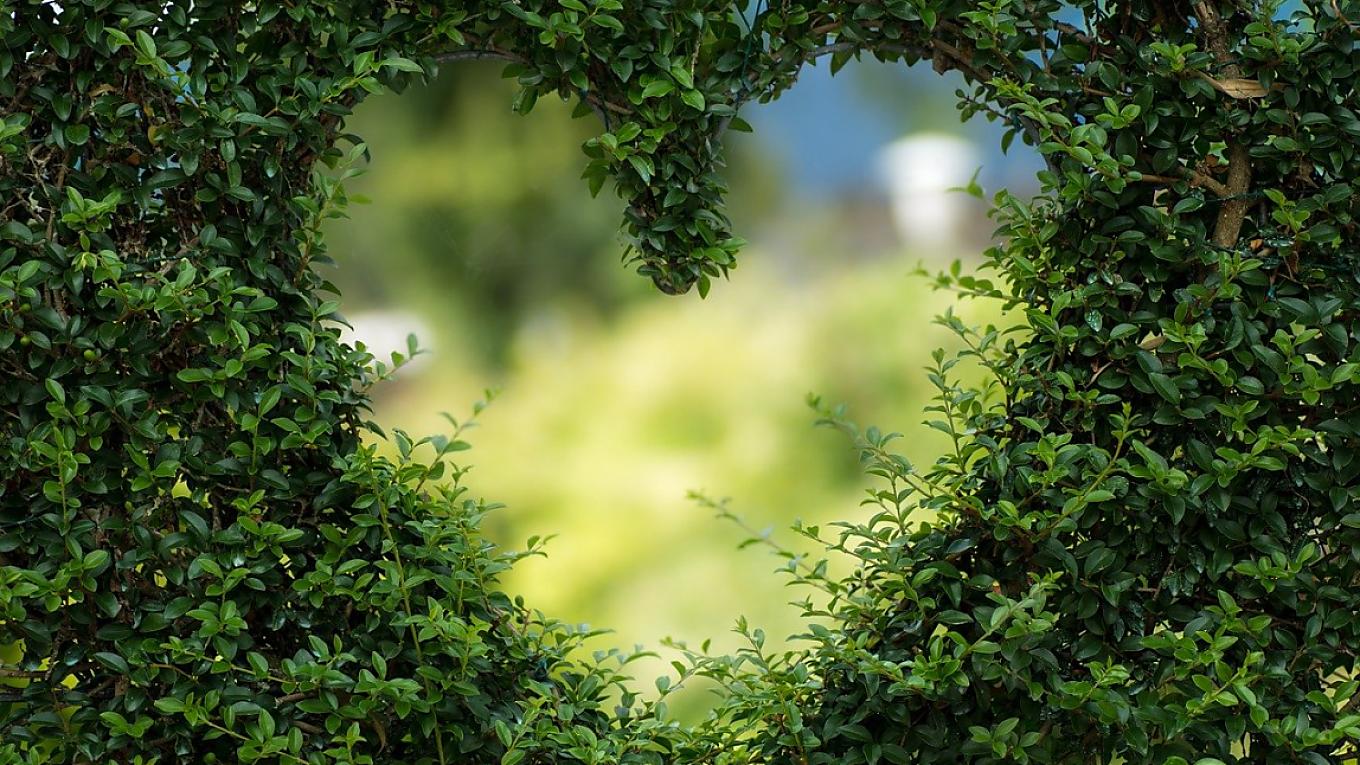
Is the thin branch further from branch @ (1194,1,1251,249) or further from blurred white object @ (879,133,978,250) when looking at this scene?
blurred white object @ (879,133,978,250)

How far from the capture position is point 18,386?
4.96 feet

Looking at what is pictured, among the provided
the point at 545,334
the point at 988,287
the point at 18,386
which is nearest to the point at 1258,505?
the point at 988,287

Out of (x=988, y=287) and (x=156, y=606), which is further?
(x=988, y=287)

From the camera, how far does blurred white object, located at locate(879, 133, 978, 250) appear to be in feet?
17.0

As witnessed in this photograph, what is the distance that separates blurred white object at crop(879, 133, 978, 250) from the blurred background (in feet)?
0.03

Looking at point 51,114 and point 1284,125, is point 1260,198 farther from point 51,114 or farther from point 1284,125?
point 51,114

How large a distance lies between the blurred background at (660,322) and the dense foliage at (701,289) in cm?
244

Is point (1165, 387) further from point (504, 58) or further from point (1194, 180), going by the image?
point (504, 58)

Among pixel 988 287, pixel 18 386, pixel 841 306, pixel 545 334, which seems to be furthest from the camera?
pixel 545 334

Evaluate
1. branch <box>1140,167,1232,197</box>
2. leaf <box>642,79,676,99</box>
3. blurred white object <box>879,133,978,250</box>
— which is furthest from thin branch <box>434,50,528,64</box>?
blurred white object <box>879,133,978,250</box>

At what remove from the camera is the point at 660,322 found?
198 inches

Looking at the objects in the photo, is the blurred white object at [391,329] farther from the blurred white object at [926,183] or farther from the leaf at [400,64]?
the leaf at [400,64]

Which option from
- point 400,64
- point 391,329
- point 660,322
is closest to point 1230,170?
point 400,64

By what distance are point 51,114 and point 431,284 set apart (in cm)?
407
